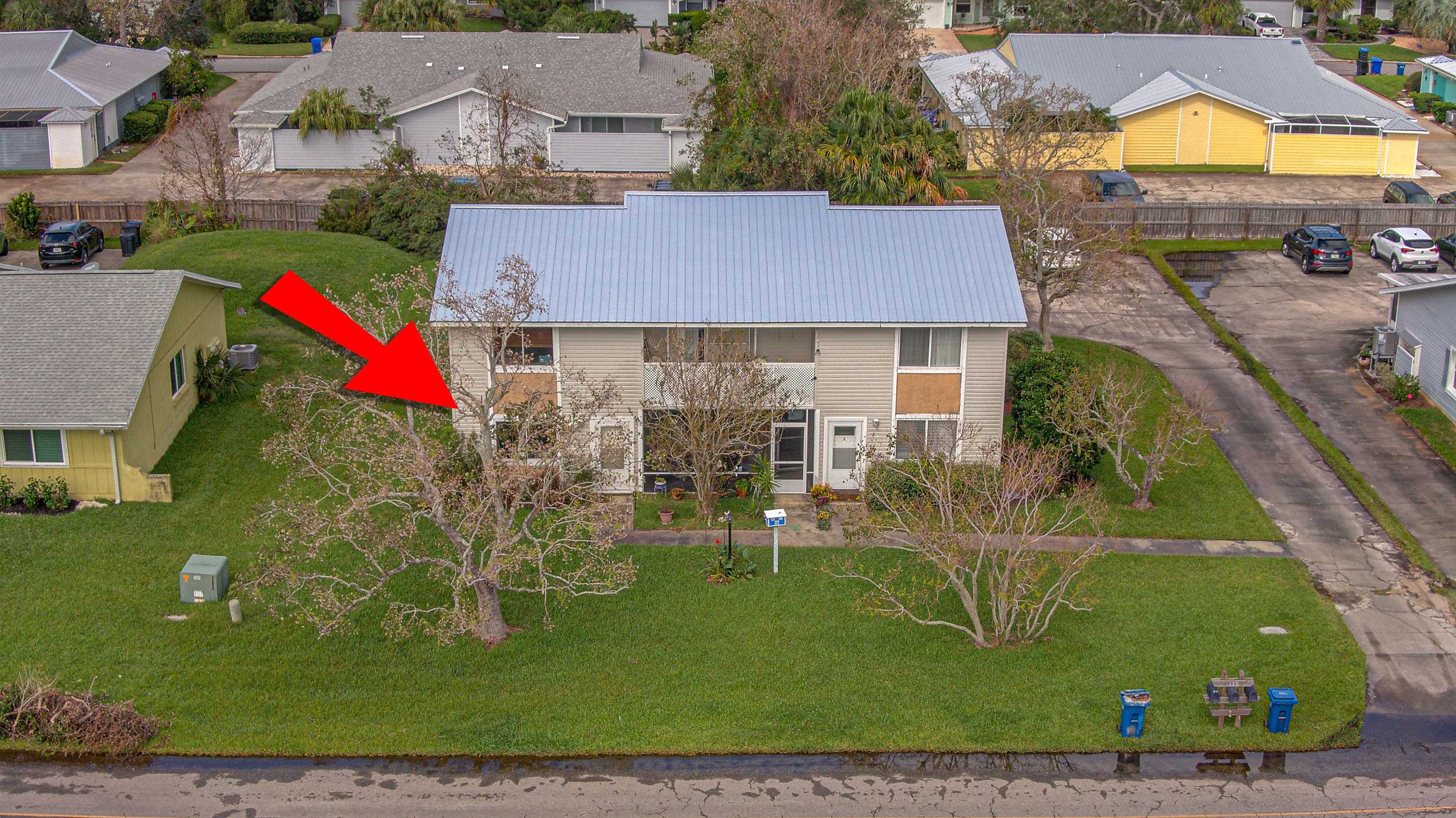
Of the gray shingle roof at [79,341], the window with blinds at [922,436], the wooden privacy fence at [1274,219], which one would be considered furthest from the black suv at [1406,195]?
the gray shingle roof at [79,341]

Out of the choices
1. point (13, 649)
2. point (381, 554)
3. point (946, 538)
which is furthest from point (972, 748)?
point (13, 649)

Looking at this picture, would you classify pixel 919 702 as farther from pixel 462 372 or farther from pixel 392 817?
pixel 462 372

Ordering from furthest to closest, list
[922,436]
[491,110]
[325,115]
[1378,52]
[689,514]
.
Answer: [1378,52], [325,115], [491,110], [922,436], [689,514]

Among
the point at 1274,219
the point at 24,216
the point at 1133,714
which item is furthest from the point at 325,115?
the point at 1133,714

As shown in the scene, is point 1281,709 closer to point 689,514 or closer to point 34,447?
point 689,514

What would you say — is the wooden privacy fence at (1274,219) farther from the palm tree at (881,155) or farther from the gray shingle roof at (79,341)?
the gray shingle roof at (79,341)

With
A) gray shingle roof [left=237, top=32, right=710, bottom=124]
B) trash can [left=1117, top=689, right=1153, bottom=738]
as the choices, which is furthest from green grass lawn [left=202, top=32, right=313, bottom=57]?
trash can [left=1117, top=689, right=1153, bottom=738]
